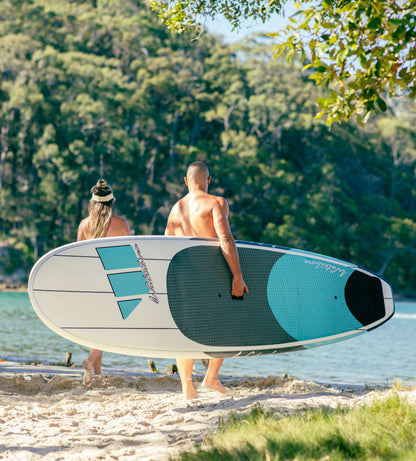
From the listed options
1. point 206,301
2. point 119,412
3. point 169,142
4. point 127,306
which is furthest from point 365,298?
point 169,142

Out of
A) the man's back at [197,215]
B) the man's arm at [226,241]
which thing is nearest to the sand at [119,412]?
the man's arm at [226,241]

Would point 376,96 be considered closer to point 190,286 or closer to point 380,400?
point 380,400

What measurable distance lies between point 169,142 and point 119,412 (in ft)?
125

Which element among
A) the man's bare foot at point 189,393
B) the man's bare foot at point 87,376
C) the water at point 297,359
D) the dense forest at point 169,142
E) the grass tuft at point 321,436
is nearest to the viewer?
the grass tuft at point 321,436

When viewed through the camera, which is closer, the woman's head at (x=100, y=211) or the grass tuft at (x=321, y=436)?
the grass tuft at (x=321, y=436)

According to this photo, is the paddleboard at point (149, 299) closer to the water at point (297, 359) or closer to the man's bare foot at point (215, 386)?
the man's bare foot at point (215, 386)

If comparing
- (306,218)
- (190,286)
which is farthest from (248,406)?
(306,218)

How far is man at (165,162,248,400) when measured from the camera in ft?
15.9

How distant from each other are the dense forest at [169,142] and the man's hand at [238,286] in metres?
31.9

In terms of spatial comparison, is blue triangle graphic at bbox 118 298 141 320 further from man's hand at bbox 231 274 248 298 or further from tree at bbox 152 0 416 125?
tree at bbox 152 0 416 125

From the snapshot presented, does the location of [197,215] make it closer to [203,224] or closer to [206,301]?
[203,224]

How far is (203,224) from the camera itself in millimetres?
5070

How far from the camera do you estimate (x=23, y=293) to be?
105 ft

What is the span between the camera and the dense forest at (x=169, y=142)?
36.5 m
